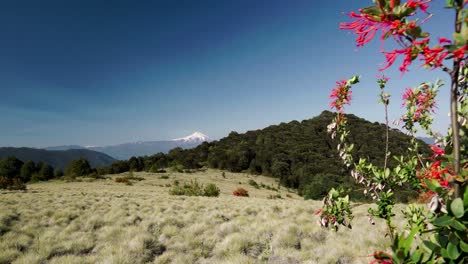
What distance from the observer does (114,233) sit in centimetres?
870

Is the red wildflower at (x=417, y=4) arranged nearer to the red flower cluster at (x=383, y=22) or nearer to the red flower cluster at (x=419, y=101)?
the red flower cluster at (x=383, y=22)

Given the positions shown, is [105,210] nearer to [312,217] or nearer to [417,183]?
[312,217]

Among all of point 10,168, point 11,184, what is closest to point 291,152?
point 11,184

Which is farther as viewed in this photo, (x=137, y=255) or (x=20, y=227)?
(x=20, y=227)

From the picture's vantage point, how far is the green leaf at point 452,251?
3.94ft

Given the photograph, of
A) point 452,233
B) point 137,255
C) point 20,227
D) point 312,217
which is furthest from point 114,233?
point 452,233

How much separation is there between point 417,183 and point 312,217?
27.5ft

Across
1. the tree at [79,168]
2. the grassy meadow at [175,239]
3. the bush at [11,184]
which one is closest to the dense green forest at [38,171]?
the tree at [79,168]

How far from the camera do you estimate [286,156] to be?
220 feet

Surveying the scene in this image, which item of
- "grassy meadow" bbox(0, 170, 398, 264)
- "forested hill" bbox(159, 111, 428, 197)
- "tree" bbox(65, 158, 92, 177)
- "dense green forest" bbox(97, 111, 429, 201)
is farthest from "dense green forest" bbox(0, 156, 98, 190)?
"grassy meadow" bbox(0, 170, 398, 264)

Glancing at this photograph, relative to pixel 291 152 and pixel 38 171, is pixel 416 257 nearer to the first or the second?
pixel 291 152

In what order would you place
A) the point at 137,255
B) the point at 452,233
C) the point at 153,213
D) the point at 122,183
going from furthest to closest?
the point at 122,183
the point at 153,213
the point at 137,255
the point at 452,233

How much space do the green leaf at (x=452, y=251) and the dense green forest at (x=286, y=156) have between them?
34754 millimetres

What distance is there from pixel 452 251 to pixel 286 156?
67340 millimetres
